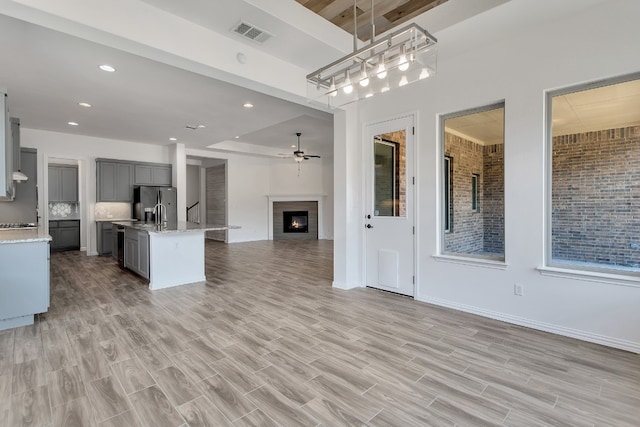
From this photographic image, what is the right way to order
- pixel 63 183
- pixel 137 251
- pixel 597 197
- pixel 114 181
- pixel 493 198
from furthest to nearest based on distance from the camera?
pixel 63 183 < pixel 114 181 < pixel 137 251 < pixel 493 198 < pixel 597 197

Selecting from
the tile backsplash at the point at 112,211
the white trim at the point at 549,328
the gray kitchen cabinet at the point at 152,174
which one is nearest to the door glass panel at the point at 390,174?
the white trim at the point at 549,328

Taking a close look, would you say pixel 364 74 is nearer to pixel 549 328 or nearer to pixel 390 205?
pixel 390 205

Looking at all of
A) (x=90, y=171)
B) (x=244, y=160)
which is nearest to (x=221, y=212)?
(x=244, y=160)

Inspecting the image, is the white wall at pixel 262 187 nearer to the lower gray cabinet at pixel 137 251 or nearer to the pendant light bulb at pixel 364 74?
the lower gray cabinet at pixel 137 251

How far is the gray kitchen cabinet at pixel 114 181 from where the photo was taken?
722 cm

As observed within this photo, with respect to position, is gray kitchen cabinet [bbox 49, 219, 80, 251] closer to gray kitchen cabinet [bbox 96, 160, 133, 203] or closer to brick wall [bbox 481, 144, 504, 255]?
gray kitchen cabinet [bbox 96, 160, 133, 203]

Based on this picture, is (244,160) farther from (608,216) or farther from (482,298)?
(608,216)

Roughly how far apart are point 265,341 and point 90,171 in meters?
6.90

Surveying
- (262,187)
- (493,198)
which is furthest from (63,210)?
(493,198)

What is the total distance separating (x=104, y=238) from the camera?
23.9 ft

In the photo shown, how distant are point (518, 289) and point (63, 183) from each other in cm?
1016

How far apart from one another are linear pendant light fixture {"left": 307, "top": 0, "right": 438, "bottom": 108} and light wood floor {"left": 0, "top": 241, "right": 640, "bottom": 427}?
2.24 meters

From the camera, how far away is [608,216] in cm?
283

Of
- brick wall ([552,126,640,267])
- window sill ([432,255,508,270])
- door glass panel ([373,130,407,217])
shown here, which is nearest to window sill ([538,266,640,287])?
brick wall ([552,126,640,267])
